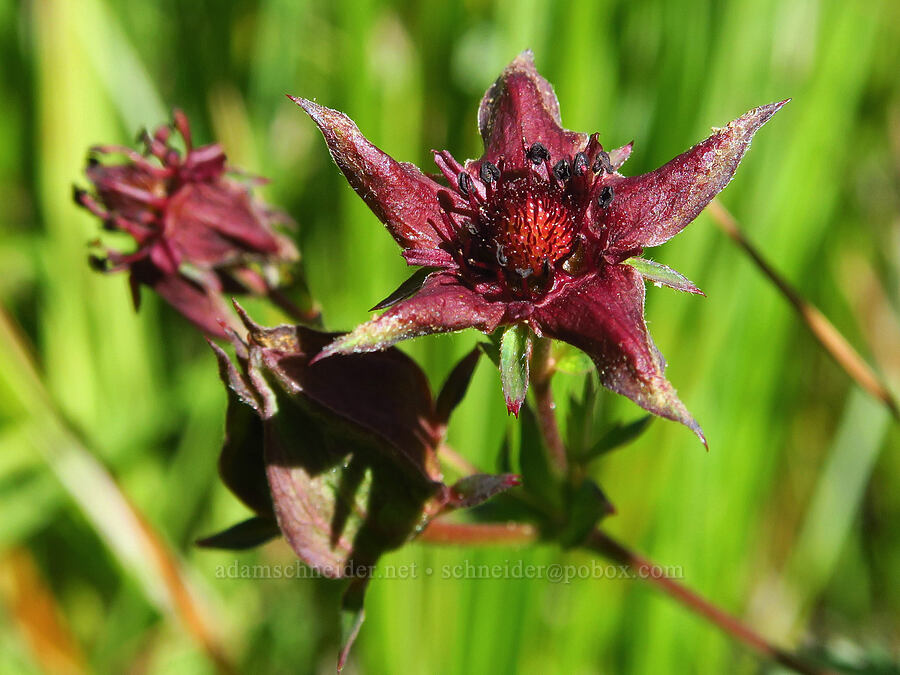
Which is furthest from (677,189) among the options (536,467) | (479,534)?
(479,534)

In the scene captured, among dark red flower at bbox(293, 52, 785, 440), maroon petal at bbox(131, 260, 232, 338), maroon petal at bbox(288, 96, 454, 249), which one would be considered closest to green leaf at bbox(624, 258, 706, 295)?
dark red flower at bbox(293, 52, 785, 440)

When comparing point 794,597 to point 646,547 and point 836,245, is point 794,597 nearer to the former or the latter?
point 646,547

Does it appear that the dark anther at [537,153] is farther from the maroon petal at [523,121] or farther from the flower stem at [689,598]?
the flower stem at [689,598]

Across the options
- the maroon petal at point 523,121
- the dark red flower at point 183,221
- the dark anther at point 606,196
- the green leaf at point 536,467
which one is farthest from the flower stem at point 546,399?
the dark red flower at point 183,221

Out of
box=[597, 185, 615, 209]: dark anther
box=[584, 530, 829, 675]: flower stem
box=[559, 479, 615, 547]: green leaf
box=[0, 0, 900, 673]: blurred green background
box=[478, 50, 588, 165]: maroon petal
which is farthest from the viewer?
box=[0, 0, 900, 673]: blurred green background

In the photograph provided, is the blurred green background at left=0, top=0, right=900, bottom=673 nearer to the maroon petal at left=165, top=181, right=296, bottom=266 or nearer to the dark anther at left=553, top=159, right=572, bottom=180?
the maroon petal at left=165, top=181, right=296, bottom=266

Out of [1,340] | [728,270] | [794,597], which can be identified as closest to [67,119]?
[1,340]
